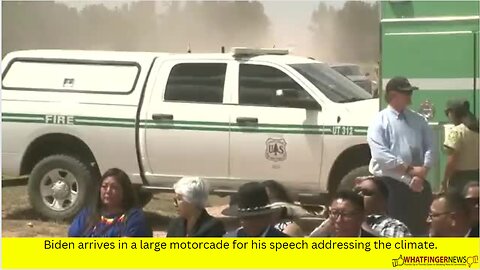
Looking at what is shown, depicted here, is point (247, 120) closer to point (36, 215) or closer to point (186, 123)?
point (186, 123)

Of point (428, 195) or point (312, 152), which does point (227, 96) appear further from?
point (428, 195)

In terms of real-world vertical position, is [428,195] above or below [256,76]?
below

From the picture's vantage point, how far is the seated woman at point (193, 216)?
5770mm

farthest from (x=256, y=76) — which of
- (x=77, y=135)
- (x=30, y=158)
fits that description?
(x=30, y=158)

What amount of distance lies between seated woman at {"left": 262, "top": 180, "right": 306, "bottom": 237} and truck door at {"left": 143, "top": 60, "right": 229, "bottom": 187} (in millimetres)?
697

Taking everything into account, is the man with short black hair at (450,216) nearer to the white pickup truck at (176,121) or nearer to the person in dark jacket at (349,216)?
the person in dark jacket at (349,216)

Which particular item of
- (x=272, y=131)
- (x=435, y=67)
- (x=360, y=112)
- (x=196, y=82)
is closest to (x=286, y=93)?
(x=272, y=131)

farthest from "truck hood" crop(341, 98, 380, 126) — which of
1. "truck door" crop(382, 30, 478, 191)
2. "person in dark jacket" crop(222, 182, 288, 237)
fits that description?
"person in dark jacket" crop(222, 182, 288, 237)

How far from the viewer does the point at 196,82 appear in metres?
7.55

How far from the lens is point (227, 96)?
7367 millimetres

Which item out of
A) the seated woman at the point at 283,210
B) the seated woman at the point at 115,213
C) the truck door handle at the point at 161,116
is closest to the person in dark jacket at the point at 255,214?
the seated woman at the point at 283,210

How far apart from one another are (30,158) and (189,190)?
8.57 feet
